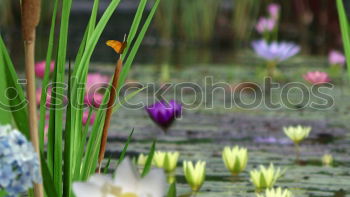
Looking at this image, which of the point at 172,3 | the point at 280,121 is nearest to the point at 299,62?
the point at 172,3

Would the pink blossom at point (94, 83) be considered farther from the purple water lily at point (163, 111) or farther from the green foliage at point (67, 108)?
the green foliage at point (67, 108)

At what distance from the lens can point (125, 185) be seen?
1.38 m

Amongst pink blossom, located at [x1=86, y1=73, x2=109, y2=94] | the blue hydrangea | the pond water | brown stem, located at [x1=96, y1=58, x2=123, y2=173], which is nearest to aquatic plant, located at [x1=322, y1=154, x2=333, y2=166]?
the pond water

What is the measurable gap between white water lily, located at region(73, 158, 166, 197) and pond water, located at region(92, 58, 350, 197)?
0.85m

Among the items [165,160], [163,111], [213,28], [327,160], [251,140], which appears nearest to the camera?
[165,160]

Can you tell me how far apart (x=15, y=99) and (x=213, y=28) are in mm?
6811

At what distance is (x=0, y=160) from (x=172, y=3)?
6.98 meters

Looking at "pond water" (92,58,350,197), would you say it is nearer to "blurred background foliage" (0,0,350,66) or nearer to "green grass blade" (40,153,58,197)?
"green grass blade" (40,153,58,197)

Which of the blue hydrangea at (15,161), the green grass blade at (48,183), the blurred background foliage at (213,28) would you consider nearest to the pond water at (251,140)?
the green grass blade at (48,183)

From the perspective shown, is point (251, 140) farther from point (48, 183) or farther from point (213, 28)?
point (213, 28)

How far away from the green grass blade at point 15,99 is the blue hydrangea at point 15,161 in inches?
18.2

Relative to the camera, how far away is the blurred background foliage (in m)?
7.77

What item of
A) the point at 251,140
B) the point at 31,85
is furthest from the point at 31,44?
the point at 251,140

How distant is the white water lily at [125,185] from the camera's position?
1347 millimetres
